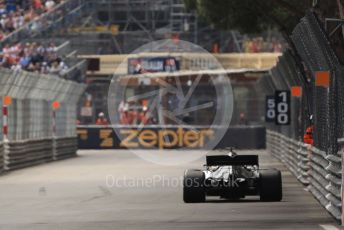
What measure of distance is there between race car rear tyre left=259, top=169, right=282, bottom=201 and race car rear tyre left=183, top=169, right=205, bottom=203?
98cm

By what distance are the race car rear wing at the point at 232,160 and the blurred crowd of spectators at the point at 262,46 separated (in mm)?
40648

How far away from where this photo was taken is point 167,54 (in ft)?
202

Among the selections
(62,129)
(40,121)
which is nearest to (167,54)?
(62,129)

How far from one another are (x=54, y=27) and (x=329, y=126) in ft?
158

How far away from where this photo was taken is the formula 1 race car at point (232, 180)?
20.8 m

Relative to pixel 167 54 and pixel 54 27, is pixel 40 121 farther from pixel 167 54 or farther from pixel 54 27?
pixel 54 27

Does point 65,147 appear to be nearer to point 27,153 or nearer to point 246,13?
point 27,153

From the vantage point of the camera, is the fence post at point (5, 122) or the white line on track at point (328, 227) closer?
the white line on track at point (328, 227)

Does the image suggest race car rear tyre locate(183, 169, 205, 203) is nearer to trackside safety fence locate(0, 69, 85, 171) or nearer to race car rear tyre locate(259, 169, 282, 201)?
race car rear tyre locate(259, 169, 282, 201)

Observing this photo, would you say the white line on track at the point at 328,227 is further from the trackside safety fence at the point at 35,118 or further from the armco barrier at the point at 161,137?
the armco barrier at the point at 161,137

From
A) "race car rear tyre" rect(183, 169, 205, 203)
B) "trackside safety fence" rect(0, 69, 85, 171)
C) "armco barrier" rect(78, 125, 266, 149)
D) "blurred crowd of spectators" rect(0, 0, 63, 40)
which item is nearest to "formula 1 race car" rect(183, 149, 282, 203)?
"race car rear tyre" rect(183, 169, 205, 203)

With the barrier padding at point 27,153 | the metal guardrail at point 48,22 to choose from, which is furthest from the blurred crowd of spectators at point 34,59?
the barrier padding at point 27,153

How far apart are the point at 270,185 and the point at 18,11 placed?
48264 mm

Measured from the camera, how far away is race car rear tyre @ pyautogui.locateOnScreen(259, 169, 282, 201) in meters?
20.8
